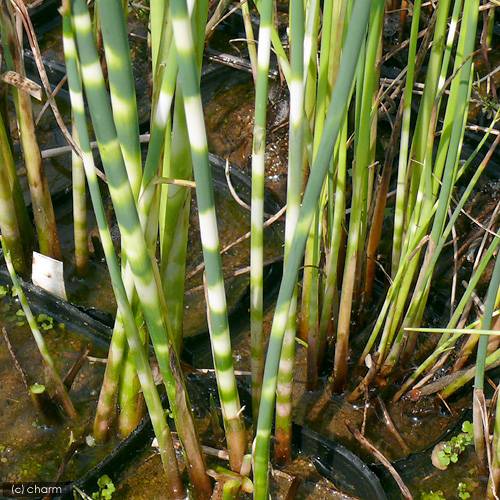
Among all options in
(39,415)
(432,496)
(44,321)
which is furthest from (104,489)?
(432,496)

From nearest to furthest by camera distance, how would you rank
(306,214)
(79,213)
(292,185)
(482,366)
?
(306,214) → (292,185) → (482,366) → (79,213)

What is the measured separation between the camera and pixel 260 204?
810 mm

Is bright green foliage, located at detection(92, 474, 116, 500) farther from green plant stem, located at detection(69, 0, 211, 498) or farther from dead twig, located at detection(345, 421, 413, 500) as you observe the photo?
dead twig, located at detection(345, 421, 413, 500)

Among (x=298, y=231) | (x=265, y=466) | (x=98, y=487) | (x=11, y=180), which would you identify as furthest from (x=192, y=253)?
(x=298, y=231)

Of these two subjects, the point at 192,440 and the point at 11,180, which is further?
the point at 11,180

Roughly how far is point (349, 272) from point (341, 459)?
9.7 inches

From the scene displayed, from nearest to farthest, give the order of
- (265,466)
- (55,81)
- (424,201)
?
(265,466) → (424,201) → (55,81)

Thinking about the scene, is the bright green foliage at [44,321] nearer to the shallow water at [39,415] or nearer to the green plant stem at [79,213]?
the shallow water at [39,415]

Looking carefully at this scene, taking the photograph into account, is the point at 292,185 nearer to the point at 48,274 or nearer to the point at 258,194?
the point at 258,194

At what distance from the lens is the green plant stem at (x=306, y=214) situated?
1.65 ft

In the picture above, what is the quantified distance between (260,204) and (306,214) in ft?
0.60

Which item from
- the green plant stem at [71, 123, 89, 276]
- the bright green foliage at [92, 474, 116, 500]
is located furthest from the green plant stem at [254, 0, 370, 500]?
the green plant stem at [71, 123, 89, 276]

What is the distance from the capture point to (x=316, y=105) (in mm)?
901

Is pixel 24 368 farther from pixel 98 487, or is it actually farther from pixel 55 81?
pixel 55 81
